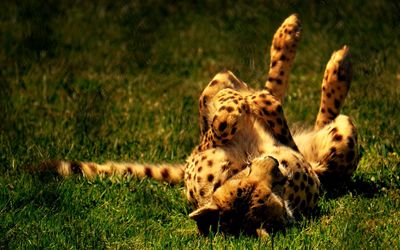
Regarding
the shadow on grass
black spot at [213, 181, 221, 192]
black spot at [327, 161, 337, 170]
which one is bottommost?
the shadow on grass

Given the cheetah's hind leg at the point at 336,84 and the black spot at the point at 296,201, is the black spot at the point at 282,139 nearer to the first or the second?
the black spot at the point at 296,201

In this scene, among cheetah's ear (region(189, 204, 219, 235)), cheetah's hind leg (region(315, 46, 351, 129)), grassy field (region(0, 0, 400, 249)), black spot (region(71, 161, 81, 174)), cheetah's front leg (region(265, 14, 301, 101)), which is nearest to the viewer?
cheetah's ear (region(189, 204, 219, 235))

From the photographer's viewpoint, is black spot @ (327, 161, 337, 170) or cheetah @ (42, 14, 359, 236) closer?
cheetah @ (42, 14, 359, 236)

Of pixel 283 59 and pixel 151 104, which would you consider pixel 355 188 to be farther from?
pixel 151 104

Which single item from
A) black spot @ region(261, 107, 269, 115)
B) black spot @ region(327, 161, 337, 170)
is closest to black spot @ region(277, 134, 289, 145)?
black spot @ region(261, 107, 269, 115)

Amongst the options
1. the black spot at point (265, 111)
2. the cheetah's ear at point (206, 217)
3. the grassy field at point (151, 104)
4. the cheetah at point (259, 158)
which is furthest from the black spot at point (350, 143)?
the cheetah's ear at point (206, 217)

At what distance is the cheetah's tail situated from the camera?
528 cm

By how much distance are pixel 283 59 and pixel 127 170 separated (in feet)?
3.95

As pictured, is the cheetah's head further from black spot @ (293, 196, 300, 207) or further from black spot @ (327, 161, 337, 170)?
black spot @ (327, 161, 337, 170)

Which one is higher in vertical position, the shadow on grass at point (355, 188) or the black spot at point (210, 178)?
the black spot at point (210, 178)

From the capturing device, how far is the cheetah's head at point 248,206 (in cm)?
428

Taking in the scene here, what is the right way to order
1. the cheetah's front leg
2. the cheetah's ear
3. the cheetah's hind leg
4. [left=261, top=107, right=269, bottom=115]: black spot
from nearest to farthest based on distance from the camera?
the cheetah's ear, [left=261, top=107, right=269, bottom=115]: black spot, the cheetah's hind leg, the cheetah's front leg

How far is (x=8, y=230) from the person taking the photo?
441 cm

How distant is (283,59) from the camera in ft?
18.4
